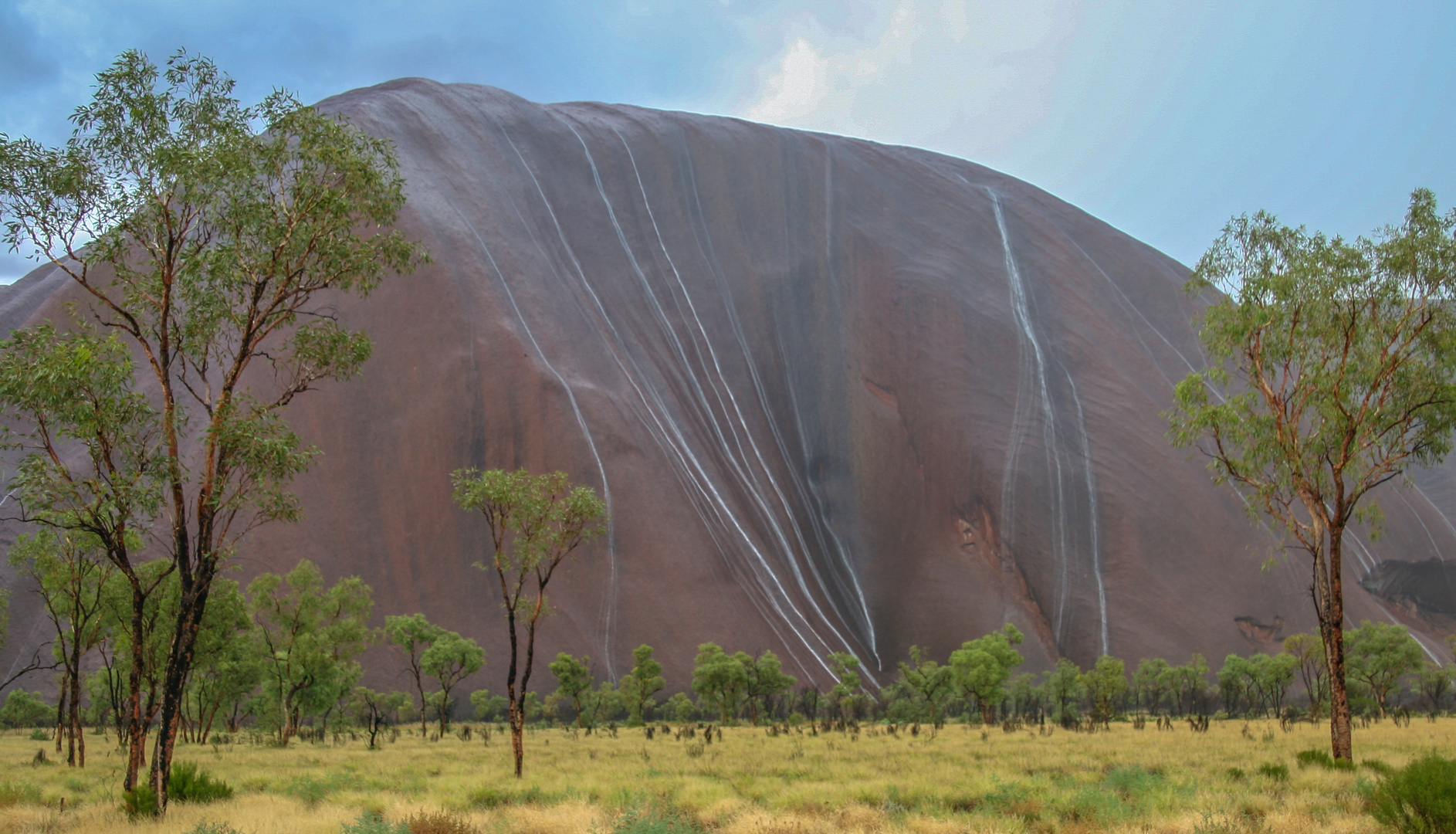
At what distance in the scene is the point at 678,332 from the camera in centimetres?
6919

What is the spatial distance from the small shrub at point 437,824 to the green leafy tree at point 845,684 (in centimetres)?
3561

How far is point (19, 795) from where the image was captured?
1559 centimetres

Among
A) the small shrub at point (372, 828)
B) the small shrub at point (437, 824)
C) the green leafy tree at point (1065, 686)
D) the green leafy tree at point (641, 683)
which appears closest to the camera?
Answer: the small shrub at point (372, 828)

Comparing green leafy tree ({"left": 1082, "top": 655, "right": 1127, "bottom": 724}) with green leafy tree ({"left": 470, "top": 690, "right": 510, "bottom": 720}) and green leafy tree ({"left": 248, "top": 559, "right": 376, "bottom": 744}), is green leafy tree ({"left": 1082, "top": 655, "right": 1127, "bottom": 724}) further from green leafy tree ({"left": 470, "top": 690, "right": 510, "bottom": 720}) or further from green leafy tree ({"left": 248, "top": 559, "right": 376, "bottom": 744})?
green leafy tree ({"left": 248, "top": 559, "right": 376, "bottom": 744})

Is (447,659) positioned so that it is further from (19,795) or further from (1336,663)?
(1336,663)

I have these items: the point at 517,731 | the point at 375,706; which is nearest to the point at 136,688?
the point at 517,731

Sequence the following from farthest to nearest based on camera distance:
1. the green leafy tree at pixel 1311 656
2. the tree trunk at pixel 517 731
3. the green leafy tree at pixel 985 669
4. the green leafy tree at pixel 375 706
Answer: the green leafy tree at pixel 375 706
the green leafy tree at pixel 1311 656
the green leafy tree at pixel 985 669
the tree trunk at pixel 517 731

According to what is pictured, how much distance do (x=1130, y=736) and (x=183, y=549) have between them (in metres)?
28.5

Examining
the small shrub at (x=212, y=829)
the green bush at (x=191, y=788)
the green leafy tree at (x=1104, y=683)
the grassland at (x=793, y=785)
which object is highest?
the small shrub at (x=212, y=829)

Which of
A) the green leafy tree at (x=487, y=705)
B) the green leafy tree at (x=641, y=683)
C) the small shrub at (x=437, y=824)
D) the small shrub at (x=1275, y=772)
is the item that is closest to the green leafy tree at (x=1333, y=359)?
the small shrub at (x=1275, y=772)

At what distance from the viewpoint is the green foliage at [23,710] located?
154 ft

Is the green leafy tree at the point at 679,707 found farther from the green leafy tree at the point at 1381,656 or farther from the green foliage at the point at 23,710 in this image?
the green leafy tree at the point at 1381,656

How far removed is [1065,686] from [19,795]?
45.5 meters

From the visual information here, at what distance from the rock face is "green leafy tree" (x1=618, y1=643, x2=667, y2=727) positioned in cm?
373
